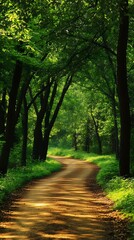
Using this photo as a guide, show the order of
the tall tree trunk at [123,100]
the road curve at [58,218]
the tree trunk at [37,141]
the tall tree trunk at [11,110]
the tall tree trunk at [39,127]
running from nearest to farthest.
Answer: the road curve at [58,218]
the tall tree trunk at [123,100]
the tall tree trunk at [11,110]
the tall tree trunk at [39,127]
the tree trunk at [37,141]

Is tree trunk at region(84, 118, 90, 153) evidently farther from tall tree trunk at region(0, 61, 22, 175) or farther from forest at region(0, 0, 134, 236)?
tall tree trunk at region(0, 61, 22, 175)

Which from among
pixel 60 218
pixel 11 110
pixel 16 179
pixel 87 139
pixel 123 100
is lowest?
pixel 60 218

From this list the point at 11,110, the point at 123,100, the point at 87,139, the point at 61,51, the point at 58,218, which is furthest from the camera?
the point at 87,139

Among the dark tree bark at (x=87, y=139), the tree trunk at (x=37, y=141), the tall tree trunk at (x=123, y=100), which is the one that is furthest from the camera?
the dark tree bark at (x=87, y=139)

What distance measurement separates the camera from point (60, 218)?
10539 millimetres

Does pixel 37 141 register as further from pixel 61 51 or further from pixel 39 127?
pixel 61 51

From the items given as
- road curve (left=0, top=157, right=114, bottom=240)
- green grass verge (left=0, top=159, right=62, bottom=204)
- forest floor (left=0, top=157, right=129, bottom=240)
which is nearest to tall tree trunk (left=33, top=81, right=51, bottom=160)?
green grass verge (left=0, top=159, right=62, bottom=204)

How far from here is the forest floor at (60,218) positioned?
8820 mm

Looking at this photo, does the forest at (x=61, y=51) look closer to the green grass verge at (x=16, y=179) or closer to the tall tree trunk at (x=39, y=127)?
the tall tree trunk at (x=39, y=127)

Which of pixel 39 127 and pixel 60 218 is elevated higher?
pixel 39 127

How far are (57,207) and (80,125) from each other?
44422 millimetres

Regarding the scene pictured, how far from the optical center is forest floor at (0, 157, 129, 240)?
28.9 feet

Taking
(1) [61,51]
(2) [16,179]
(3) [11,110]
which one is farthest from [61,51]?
(2) [16,179]

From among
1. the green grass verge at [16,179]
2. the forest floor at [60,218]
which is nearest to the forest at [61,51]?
the green grass verge at [16,179]
